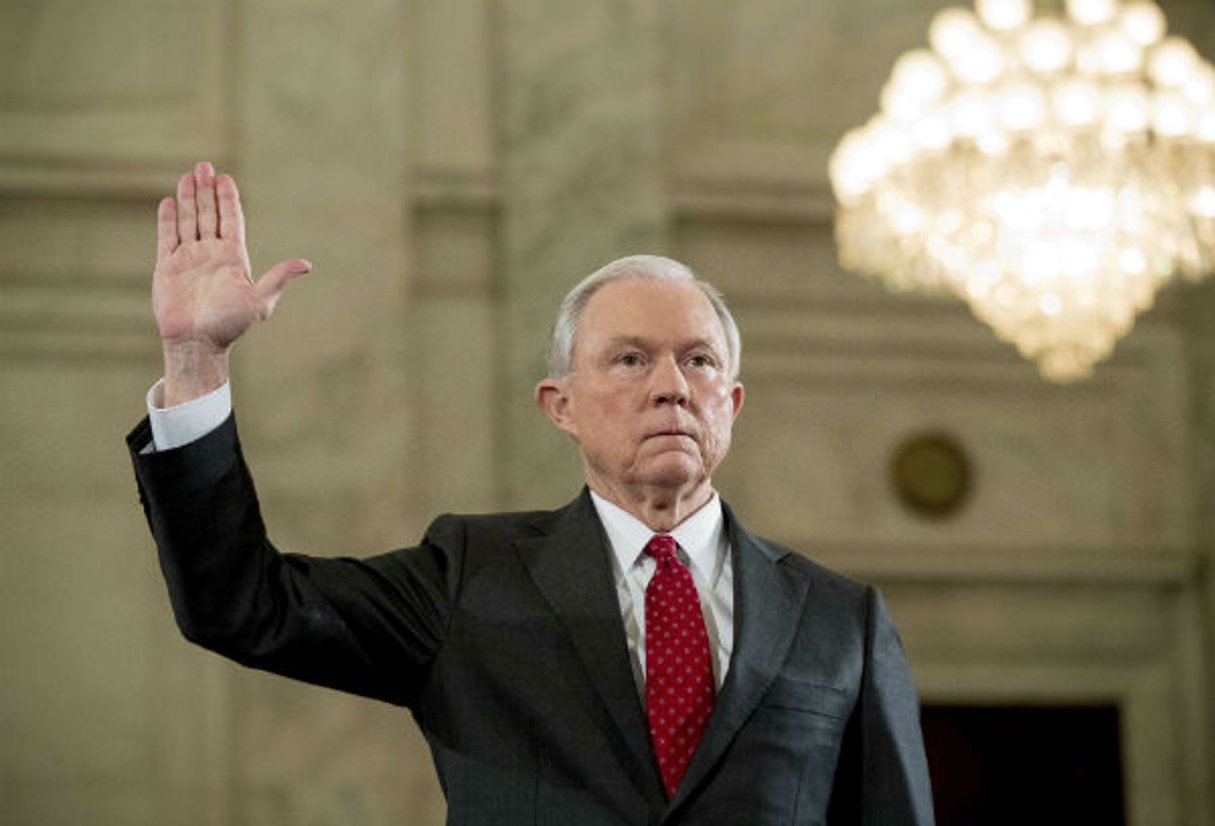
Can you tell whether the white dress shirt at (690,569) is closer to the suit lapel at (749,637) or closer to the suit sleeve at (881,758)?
the suit lapel at (749,637)

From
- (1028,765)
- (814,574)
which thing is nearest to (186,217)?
(814,574)

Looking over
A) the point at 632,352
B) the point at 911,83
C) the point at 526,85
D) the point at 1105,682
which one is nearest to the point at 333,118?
the point at 526,85

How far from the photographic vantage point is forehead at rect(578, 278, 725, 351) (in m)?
2.65

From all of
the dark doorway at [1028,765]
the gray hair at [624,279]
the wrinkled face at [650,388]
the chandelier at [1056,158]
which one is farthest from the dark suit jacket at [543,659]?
the dark doorway at [1028,765]

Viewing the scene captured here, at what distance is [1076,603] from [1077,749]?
1.92 ft

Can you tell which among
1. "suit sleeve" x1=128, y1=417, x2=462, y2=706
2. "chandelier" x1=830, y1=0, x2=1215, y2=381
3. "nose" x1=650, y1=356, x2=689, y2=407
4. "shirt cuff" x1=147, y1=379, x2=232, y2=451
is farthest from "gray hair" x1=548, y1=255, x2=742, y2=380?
"chandelier" x1=830, y1=0, x2=1215, y2=381

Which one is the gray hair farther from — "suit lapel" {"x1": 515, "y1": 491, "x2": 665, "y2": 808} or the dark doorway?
the dark doorway

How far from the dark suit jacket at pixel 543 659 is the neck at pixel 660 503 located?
5 cm

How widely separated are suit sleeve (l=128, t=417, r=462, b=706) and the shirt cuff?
2cm

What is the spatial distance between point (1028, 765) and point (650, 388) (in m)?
5.93

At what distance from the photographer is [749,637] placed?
2533 mm

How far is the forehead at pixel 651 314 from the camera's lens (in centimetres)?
265

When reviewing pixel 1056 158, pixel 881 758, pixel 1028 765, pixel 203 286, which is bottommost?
pixel 1028 765

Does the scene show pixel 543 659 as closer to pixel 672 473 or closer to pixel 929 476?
pixel 672 473
